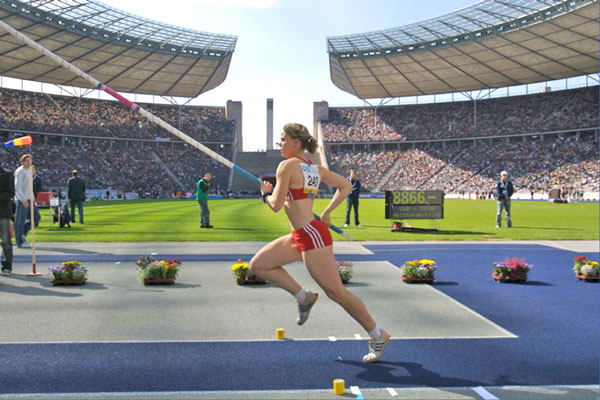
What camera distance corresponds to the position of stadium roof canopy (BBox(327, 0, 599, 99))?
4841cm

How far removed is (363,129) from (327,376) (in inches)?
3136

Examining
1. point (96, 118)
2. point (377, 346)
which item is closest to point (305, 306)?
point (377, 346)

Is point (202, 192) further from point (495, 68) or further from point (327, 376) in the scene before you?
point (495, 68)

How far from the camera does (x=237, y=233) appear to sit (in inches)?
707

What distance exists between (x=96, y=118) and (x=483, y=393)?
76.3 metres

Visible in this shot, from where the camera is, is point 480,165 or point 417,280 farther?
point 480,165

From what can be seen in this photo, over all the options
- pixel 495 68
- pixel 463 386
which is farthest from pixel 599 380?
pixel 495 68

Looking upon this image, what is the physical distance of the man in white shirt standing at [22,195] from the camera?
11336mm

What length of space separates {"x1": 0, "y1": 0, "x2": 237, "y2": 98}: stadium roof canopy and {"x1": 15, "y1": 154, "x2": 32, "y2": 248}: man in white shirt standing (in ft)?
124

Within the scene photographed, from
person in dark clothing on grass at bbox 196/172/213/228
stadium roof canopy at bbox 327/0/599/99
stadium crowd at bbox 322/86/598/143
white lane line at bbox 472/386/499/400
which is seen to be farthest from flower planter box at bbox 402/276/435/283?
stadium crowd at bbox 322/86/598/143

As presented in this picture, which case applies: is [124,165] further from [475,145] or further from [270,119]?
[475,145]

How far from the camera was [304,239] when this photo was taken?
462 cm

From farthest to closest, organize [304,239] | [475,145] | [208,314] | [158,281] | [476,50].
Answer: [475,145]
[476,50]
[158,281]
[208,314]
[304,239]

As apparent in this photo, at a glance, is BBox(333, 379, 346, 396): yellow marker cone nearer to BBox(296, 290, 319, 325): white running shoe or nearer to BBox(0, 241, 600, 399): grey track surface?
BBox(0, 241, 600, 399): grey track surface
